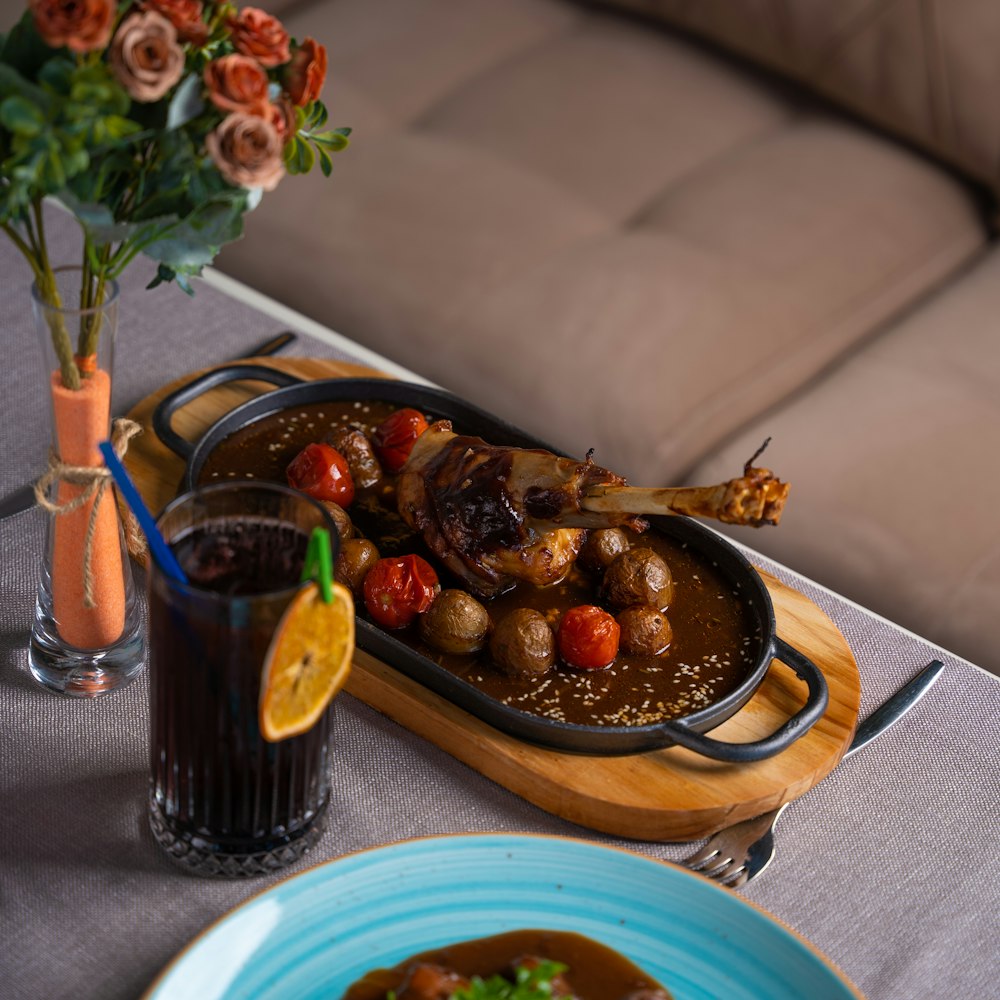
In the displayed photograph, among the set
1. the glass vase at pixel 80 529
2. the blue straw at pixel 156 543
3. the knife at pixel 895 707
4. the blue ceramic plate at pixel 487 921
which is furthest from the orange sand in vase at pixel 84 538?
the knife at pixel 895 707

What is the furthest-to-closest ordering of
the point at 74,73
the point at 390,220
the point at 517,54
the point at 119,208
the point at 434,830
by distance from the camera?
the point at 517,54 < the point at 390,220 < the point at 434,830 < the point at 119,208 < the point at 74,73

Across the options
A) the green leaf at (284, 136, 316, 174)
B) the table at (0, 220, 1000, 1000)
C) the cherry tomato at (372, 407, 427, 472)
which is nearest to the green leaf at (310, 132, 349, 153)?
the green leaf at (284, 136, 316, 174)

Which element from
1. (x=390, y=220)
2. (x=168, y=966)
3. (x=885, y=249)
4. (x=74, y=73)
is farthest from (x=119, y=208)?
(x=885, y=249)

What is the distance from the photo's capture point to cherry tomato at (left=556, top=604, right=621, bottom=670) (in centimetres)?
121

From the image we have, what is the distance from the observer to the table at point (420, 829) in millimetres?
1010

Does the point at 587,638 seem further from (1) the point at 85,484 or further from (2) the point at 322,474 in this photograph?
(1) the point at 85,484

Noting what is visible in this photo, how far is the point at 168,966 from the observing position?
2.97ft

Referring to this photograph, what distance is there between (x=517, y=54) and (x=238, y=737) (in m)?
2.16

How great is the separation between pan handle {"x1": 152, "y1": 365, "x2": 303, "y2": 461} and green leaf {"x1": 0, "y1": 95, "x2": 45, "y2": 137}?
0.54 meters

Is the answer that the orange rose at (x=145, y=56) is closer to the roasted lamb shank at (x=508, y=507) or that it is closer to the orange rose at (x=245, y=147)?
the orange rose at (x=245, y=147)

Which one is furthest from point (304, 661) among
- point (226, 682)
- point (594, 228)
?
Answer: point (594, 228)

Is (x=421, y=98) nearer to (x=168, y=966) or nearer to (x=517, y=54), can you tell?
(x=517, y=54)

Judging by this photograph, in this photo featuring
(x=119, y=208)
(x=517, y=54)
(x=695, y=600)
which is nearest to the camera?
(x=119, y=208)

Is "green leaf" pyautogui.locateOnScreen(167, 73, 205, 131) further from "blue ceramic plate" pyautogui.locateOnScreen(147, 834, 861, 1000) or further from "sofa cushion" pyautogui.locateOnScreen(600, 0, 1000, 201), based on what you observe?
"sofa cushion" pyautogui.locateOnScreen(600, 0, 1000, 201)
